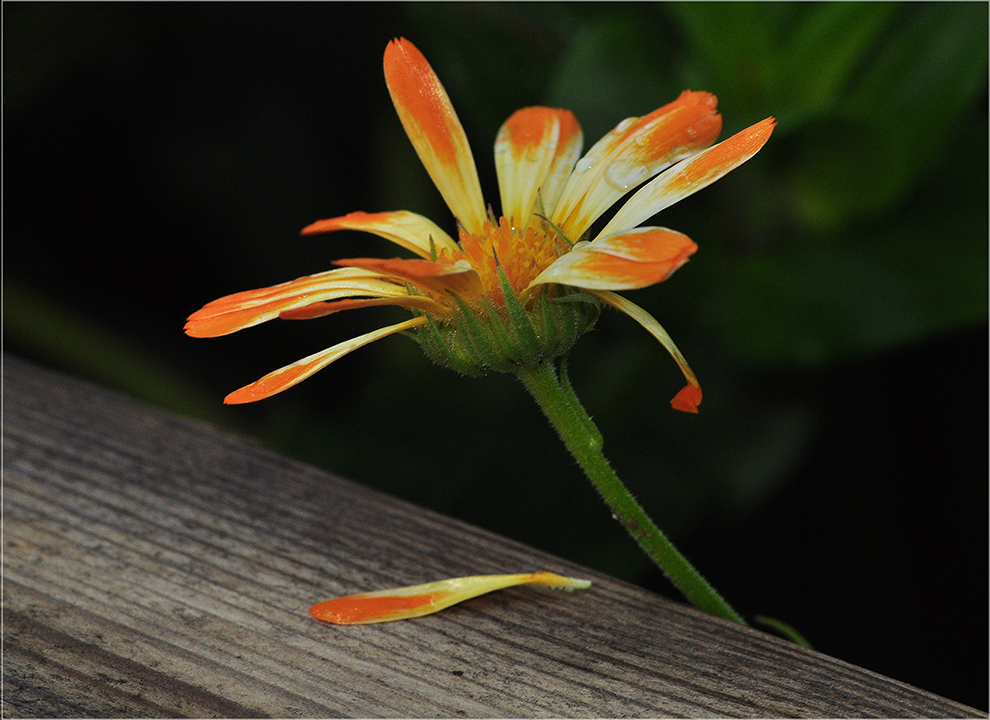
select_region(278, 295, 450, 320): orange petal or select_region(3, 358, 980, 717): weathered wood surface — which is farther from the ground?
select_region(278, 295, 450, 320): orange petal

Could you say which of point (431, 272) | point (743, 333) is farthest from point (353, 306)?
point (743, 333)

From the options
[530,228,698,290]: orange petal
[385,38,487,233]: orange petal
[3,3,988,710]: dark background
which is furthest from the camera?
[3,3,988,710]: dark background

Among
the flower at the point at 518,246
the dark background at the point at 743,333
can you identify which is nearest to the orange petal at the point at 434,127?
the flower at the point at 518,246

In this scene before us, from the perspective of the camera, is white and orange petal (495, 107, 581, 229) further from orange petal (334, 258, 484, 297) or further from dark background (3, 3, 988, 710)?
dark background (3, 3, 988, 710)

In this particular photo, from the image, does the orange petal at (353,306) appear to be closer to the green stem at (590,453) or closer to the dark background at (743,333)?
the green stem at (590,453)

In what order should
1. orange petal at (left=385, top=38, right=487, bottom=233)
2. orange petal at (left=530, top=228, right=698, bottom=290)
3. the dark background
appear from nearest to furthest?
orange petal at (left=530, top=228, right=698, bottom=290), orange petal at (left=385, top=38, right=487, bottom=233), the dark background

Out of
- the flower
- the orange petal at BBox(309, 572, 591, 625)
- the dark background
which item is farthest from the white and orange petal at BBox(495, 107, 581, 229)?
the dark background

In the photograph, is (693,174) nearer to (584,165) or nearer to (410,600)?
(584,165)
